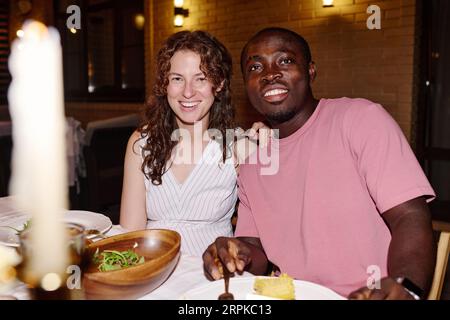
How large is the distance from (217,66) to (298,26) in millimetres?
3725

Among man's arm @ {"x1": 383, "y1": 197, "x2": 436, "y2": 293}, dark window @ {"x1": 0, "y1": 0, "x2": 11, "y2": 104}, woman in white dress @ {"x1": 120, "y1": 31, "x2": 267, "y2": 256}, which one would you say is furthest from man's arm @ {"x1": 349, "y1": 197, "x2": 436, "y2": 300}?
dark window @ {"x1": 0, "y1": 0, "x2": 11, "y2": 104}

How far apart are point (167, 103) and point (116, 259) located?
4.16 ft

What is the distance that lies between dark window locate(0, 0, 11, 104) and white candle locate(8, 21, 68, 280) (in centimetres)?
1184

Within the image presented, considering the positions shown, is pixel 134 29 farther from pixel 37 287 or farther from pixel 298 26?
pixel 37 287

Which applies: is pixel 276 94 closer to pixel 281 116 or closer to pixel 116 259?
pixel 281 116

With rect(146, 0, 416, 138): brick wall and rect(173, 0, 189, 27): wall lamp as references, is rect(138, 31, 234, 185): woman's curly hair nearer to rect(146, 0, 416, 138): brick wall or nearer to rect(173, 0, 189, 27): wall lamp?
rect(146, 0, 416, 138): brick wall

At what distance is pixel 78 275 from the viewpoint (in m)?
0.80

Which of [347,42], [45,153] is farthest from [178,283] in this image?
[347,42]

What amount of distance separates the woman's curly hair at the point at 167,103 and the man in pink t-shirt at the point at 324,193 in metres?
0.34

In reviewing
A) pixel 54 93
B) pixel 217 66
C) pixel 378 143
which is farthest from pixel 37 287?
pixel 217 66

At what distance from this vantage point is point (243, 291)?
1.11 metres

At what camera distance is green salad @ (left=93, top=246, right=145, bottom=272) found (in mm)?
1177

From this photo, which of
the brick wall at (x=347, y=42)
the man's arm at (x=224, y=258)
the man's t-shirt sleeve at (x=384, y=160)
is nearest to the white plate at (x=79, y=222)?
the man's arm at (x=224, y=258)

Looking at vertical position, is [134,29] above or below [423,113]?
above
